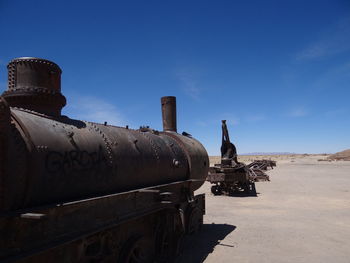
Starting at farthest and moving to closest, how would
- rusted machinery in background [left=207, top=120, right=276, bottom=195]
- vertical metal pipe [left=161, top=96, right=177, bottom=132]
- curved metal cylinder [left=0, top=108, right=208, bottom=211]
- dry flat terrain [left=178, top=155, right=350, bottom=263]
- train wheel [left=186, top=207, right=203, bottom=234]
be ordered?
rusted machinery in background [left=207, top=120, right=276, bottom=195], vertical metal pipe [left=161, top=96, right=177, bottom=132], train wheel [left=186, top=207, right=203, bottom=234], dry flat terrain [left=178, top=155, right=350, bottom=263], curved metal cylinder [left=0, top=108, right=208, bottom=211]

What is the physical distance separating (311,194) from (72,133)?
53.3ft

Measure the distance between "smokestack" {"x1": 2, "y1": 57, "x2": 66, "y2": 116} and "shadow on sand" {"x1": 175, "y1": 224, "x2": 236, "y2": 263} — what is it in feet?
15.0

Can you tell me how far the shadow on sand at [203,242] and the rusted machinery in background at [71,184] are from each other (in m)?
0.47

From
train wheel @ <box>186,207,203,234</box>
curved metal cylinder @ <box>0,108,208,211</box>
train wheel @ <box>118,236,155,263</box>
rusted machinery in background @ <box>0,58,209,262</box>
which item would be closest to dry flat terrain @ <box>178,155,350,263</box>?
train wheel @ <box>186,207,203,234</box>

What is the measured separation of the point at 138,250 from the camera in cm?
586

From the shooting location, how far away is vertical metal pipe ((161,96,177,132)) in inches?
377

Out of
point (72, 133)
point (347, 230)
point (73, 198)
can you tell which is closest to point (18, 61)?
point (72, 133)

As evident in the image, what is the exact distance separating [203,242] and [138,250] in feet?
10.4

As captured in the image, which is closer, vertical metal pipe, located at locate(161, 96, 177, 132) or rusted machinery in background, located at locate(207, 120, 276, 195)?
vertical metal pipe, located at locate(161, 96, 177, 132)

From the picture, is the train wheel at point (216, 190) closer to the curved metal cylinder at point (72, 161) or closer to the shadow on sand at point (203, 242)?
the shadow on sand at point (203, 242)

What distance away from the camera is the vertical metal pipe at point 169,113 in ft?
31.4

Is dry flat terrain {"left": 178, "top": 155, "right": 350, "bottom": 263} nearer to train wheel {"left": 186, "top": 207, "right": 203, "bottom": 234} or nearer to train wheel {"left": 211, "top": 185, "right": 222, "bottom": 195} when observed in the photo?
train wheel {"left": 186, "top": 207, "right": 203, "bottom": 234}

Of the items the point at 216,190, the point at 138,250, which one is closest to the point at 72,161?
the point at 138,250

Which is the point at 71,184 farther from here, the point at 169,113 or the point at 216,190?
the point at 216,190
